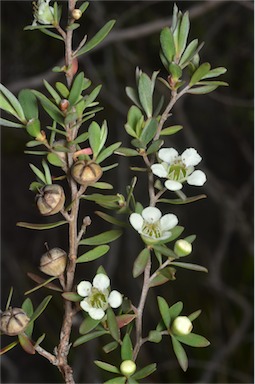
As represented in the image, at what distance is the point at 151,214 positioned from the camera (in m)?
0.40

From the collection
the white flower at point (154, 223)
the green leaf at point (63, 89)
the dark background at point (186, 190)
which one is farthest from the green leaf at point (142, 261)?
the dark background at point (186, 190)

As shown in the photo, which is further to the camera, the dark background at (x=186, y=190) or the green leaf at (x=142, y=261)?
the dark background at (x=186, y=190)

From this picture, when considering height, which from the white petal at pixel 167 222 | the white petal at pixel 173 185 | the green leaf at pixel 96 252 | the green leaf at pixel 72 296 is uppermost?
the white petal at pixel 173 185

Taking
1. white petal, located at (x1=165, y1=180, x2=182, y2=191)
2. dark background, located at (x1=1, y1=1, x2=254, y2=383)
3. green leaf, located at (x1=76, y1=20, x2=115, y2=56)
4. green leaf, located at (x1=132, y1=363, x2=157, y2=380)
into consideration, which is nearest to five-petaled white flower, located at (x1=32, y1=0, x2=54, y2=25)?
green leaf, located at (x1=76, y1=20, x2=115, y2=56)

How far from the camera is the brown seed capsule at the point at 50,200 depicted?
381mm

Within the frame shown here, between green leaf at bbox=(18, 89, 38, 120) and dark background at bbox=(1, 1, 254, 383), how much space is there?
40.1 inches

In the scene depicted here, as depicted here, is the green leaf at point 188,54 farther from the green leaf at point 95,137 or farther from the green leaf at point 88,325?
the green leaf at point 88,325

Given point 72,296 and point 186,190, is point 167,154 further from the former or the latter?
point 186,190

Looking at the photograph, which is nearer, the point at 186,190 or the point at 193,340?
the point at 193,340

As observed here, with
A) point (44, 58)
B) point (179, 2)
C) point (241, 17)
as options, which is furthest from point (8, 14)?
point (241, 17)

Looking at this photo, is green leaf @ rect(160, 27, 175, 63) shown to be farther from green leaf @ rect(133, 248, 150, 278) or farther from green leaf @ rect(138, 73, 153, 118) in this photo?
green leaf @ rect(133, 248, 150, 278)

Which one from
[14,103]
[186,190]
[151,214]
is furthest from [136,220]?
[186,190]

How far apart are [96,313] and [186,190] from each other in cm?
148

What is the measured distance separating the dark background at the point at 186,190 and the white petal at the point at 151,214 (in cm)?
102
